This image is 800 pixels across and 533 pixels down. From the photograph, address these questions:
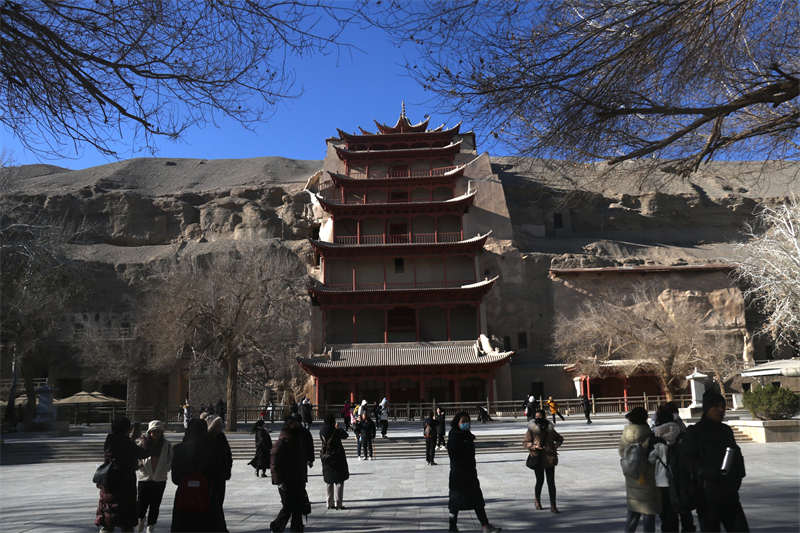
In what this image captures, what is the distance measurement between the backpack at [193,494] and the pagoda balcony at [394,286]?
98.1ft

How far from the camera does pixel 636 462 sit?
5.82 metres

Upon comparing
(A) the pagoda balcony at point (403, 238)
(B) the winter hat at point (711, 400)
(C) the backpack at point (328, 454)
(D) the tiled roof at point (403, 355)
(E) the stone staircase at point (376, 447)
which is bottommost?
(E) the stone staircase at point (376, 447)

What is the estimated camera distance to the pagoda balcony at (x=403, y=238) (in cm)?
3897

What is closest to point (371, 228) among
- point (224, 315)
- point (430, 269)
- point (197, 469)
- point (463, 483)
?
point (430, 269)

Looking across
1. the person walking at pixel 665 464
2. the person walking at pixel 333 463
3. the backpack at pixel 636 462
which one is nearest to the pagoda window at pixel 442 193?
the person walking at pixel 333 463

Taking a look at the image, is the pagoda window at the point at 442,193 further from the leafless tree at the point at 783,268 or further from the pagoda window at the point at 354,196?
the leafless tree at the point at 783,268

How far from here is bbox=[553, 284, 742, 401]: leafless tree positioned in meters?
29.9

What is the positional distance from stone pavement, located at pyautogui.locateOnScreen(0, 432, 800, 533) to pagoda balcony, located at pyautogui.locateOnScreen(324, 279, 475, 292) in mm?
21798

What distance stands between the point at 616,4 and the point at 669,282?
37.5 m

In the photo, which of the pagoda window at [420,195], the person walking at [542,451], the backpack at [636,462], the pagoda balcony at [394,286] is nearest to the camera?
the backpack at [636,462]

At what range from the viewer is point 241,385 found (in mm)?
32344

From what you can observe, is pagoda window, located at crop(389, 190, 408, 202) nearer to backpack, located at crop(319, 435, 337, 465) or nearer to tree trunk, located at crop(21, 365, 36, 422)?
tree trunk, located at crop(21, 365, 36, 422)

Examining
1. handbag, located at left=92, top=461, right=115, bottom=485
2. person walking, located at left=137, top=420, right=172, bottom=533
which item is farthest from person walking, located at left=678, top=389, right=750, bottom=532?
person walking, located at left=137, top=420, right=172, bottom=533

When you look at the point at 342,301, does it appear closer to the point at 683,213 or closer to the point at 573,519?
A: the point at 573,519
